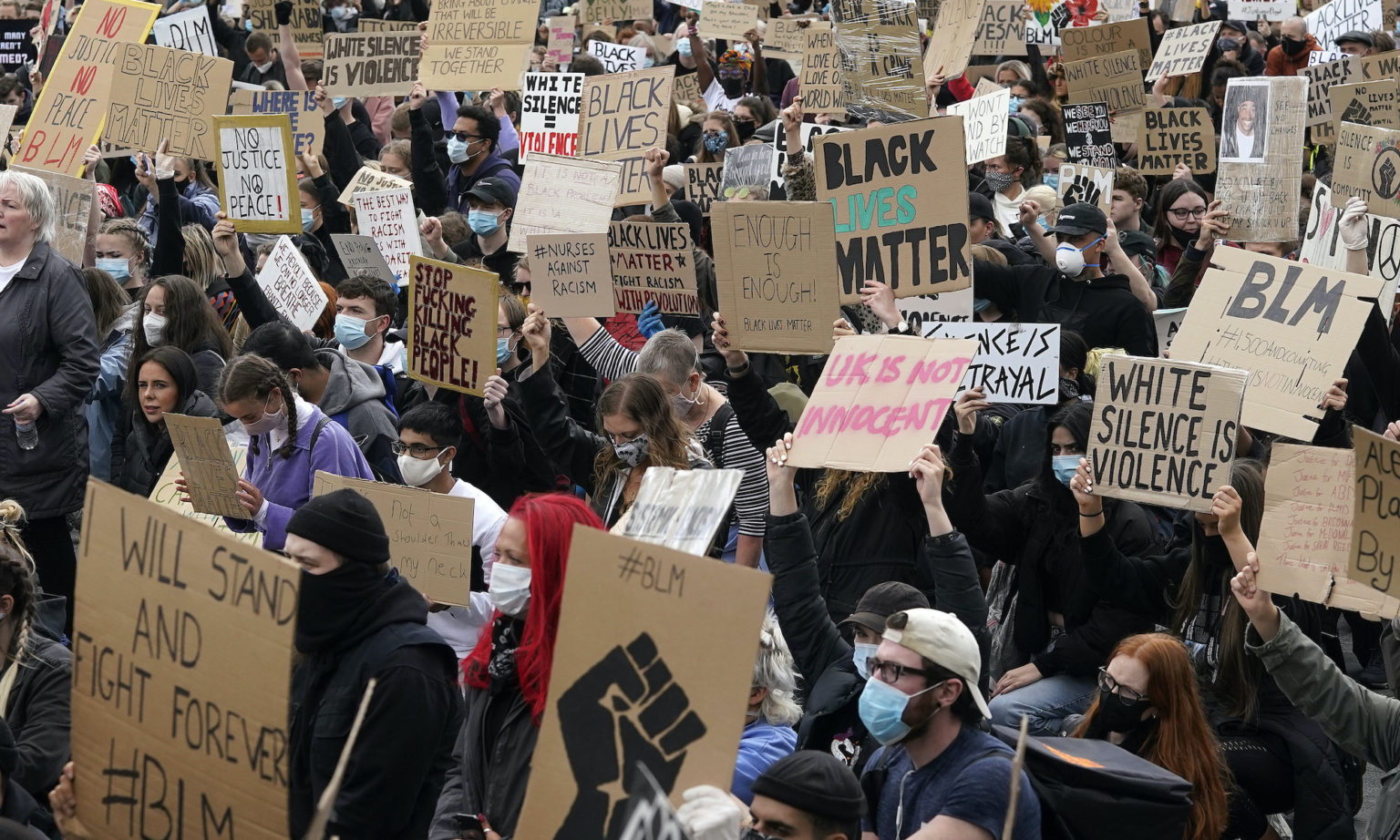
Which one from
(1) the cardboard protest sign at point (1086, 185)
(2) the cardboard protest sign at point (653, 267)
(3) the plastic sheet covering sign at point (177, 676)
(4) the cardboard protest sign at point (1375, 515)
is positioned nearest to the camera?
(3) the plastic sheet covering sign at point (177, 676)

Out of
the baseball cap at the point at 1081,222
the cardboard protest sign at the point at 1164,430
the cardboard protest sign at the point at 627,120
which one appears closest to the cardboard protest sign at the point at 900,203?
the cardboard protest sign at the point at 1164,430

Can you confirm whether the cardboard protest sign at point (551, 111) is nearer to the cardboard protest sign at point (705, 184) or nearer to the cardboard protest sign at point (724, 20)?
the cardboard protest sign at point (705, 184)

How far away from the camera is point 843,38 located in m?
10.5

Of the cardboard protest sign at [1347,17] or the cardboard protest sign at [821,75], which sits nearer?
the cardboard protest sign at [821,75]

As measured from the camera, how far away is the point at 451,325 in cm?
746

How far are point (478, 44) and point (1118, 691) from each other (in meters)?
8.54

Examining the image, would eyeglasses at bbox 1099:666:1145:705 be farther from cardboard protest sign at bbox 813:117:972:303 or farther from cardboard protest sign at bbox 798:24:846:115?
cardboard protest sign at bbox 798:24:846:115

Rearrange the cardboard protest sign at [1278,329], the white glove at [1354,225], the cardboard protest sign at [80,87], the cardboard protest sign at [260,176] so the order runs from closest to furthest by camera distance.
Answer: the cardboard protest sign at [1278,329]
the white glove at [1354,225]
the cardboard protest sign at [260,176]
the cardboard protest sign at [80,87]

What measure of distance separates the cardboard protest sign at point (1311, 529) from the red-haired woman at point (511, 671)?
86.0 inches

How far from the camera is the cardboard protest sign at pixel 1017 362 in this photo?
7.38m

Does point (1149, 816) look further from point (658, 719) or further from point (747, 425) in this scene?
point (747, 425)

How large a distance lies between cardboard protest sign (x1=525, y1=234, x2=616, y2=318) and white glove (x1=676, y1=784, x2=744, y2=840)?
513 cm

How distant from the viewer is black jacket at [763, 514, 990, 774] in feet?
17.1

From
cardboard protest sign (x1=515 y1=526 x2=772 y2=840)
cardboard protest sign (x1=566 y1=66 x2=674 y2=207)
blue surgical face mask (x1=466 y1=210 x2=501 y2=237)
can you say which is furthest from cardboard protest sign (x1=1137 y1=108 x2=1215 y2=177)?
cardboard protest sign (x1=515 y1=526 x2=772 y2=840)
